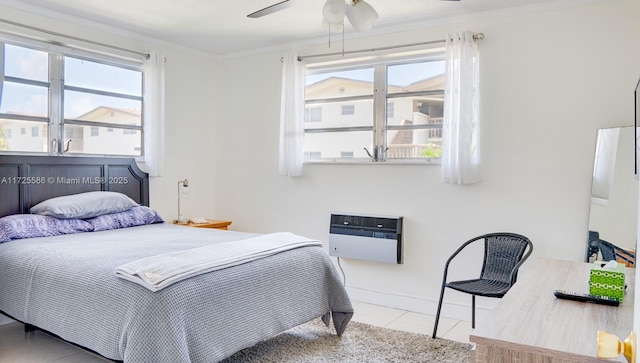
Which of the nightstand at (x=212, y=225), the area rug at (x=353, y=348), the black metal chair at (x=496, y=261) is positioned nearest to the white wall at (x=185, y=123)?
the nightstand at (x=212, y=225)

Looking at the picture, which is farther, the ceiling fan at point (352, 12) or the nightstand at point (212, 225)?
the nightstand at point (212, 225)

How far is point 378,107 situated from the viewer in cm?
423

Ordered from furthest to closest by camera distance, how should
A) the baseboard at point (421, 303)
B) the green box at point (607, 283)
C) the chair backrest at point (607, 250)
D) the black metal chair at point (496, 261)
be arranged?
the baseboard at point (421, 303) → the black metal chair at point (496, 261) → the chair backrest at point (607, 250) → the green box at point (607, 283)

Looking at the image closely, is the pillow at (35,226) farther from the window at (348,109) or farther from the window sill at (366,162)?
the window at (348,109)

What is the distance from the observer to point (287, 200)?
469cm

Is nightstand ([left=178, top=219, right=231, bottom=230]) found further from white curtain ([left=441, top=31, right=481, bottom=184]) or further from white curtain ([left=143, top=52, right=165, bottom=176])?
white curtain ([left=441, top=31, right=481, bottom=184])

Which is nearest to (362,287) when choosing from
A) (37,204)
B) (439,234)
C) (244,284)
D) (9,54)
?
(439,234)

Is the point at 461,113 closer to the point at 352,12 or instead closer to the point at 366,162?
the point at 366,162

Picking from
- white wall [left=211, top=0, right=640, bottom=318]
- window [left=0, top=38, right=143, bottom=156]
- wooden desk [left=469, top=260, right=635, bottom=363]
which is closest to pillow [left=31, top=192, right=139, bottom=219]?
window [left=0, top=38, right=143, bottom=156]

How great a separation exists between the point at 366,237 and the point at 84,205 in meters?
2.26

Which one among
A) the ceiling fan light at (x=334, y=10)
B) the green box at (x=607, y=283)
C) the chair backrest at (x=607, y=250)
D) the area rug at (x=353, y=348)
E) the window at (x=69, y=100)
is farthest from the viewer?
the window at (x=69, y=100)

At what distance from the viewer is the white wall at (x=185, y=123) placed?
4.54 meters

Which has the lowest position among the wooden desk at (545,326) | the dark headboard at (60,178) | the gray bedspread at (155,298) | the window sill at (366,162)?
the gray bedspread at (155,298)

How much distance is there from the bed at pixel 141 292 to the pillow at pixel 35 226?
6cm
